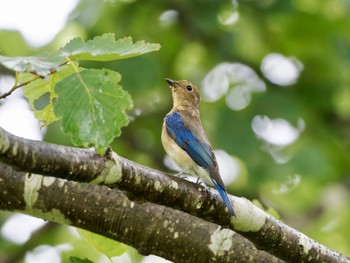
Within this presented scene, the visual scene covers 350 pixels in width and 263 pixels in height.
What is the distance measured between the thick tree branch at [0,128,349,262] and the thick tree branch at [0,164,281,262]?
25 cm

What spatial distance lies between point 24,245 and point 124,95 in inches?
247

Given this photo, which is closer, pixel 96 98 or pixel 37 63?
pixel 37 63

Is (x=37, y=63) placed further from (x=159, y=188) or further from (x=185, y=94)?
(x=185, y=94)

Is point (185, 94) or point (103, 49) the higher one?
point (103, 49)

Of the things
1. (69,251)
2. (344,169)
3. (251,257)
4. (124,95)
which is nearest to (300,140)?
(344,169)

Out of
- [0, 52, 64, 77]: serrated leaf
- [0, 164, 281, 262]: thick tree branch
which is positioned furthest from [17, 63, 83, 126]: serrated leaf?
[0, 164, 281, 262]: thick tree branch

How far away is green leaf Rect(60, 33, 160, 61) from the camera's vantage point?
3515mm

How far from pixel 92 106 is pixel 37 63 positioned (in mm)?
367

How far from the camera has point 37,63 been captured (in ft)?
11.2

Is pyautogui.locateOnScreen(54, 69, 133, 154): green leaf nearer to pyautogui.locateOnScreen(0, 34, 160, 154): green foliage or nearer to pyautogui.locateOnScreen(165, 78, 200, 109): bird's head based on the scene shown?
pyautogui.locateOnScreen(0, 34, 160, 154): green foliage

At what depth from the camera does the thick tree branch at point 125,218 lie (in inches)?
167

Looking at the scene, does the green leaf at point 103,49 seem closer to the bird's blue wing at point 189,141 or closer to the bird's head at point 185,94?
the bird's blue wing at point 189,141

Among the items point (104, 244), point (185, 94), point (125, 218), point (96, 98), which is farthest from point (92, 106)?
point (185, 94)

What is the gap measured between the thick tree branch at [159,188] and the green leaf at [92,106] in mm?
133
